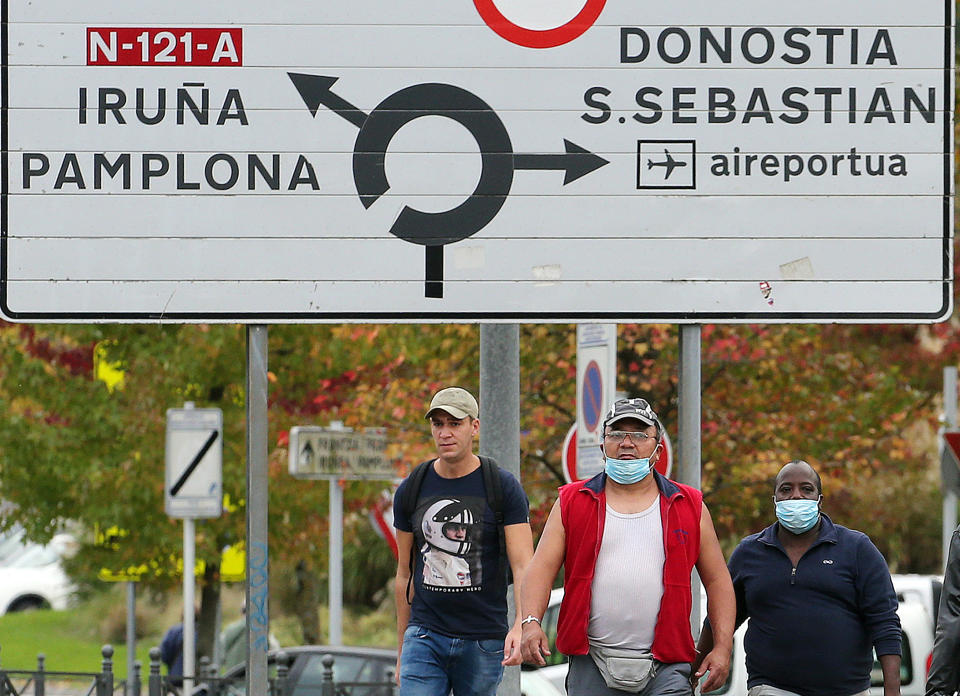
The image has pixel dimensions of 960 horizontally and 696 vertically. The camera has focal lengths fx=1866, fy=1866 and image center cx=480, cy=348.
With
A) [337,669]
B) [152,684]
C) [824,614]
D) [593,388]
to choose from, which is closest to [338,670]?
[337,669]

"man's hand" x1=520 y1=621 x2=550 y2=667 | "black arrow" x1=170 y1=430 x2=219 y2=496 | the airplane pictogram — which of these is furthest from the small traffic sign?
"man's hand" x1=520 y1=621 x2=550 y2=667

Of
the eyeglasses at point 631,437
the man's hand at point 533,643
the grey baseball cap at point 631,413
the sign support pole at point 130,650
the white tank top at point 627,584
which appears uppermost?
the grey baseball cap at point 631,413

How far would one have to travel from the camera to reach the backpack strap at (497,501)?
7.39 m

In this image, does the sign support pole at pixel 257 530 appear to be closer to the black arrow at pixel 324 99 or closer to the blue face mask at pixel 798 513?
the black arrow at pixel 324 99

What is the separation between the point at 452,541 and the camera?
24.2 ft

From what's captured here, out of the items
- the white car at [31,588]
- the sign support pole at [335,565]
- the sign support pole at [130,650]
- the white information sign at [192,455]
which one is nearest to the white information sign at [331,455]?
the sign support pole at [335,565]

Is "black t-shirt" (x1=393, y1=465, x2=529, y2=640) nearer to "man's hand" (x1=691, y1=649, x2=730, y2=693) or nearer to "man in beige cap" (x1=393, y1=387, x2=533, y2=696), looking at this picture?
"man in beige cap" (x1=393, y1=387, x2=533, y2=696)

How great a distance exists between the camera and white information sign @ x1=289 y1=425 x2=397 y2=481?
1488 cm

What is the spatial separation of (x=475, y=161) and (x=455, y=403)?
3.49 feet

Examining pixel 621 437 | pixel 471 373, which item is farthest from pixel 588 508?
pixel 471 373

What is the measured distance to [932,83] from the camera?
701 cm

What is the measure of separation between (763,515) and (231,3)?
17.2 meters

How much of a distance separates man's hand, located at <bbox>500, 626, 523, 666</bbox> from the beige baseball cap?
95 centimetres

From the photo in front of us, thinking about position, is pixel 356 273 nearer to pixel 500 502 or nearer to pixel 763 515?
pixel 500 502
